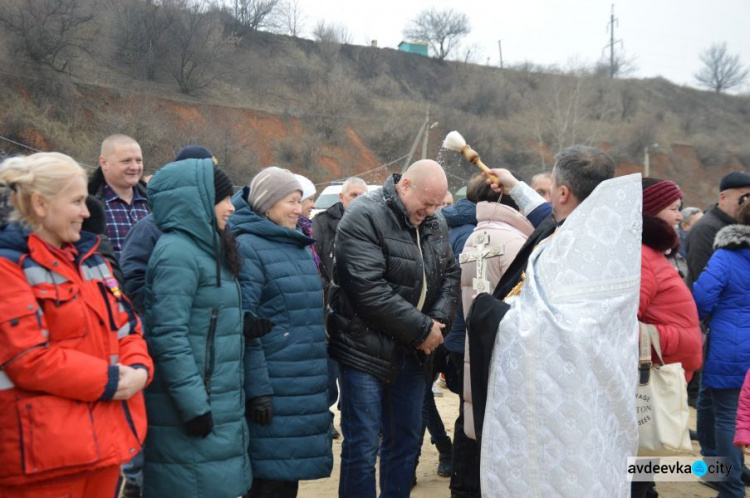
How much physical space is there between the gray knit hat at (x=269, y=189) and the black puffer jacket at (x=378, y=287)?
0.37 meters

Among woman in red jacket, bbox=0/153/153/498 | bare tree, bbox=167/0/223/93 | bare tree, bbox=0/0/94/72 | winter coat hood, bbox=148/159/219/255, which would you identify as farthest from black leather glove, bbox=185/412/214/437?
bare tree, bbox=167/0/223/93

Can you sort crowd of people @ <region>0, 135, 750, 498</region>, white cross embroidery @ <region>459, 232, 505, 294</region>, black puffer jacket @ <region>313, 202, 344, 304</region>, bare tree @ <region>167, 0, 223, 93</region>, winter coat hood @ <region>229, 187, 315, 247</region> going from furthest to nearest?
1. bare tree @ <region>167, 0, 223, 93</region>
2. black puffer jacket @ <region>313, 202, 344, 304</region>
3. white cross embroidery @ <region>459, 232, 505, 294</region>
4. winter coat hood @ <region>229, 187, 315, 247</region>
5. crowd of people @ <region>0, 135, 750, 498</region>

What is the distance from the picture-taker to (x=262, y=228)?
3.18m

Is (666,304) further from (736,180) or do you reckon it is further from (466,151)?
(736,180)

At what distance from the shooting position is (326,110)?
3744 cm

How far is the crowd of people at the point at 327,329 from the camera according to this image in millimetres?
2227

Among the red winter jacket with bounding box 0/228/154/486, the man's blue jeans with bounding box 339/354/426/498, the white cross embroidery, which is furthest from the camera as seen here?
the white cross embroidery

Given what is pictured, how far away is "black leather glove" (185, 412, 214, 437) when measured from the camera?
103 inches

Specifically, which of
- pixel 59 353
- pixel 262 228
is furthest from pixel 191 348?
pixel 262 228

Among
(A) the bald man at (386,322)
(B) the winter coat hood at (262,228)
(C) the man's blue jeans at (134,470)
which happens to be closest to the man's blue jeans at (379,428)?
(A) the bald man at (386,322)

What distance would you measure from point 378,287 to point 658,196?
4.90ft

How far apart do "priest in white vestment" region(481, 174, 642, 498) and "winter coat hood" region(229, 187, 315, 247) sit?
4.02ft

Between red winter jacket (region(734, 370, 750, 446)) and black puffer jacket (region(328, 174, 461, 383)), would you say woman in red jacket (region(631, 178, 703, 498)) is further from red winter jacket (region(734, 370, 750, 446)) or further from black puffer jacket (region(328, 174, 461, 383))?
black puffer jacket (region(328, 174, 461, 383))

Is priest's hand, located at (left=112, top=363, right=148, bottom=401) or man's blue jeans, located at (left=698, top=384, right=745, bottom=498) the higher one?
priest's hand, located at (left=112, top=363, right=148, bottom=401)
